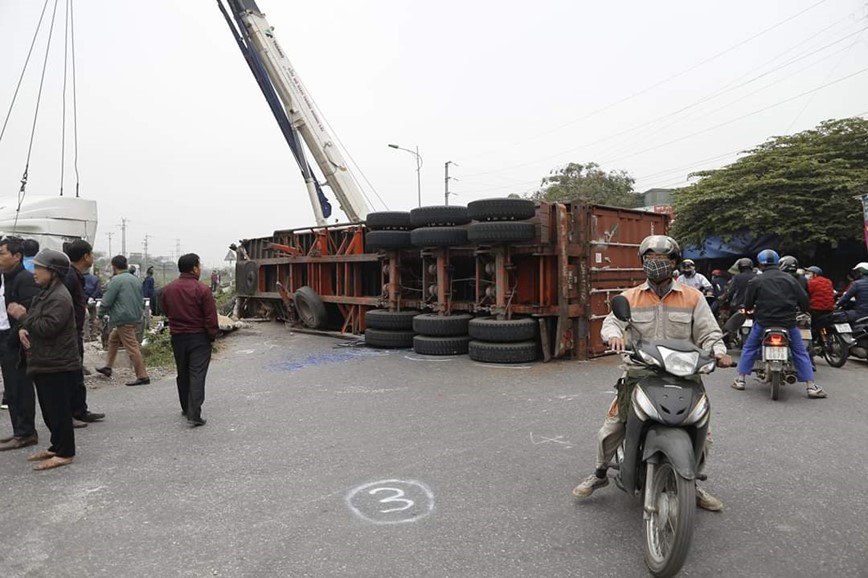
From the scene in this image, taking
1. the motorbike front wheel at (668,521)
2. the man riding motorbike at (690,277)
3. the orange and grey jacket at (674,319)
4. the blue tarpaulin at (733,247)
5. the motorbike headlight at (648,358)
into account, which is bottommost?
the motorbike front wheel at (668,521)

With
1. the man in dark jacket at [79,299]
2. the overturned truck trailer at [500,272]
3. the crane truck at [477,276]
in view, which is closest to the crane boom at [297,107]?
the crane truck at [477,276]

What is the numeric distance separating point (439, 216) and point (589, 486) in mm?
6696

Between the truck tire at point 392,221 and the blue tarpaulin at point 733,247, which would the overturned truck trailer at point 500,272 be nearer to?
the truck tire at point 392,221

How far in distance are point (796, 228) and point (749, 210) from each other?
1348mm

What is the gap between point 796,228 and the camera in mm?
15531

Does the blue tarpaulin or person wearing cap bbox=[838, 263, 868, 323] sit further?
the blue tarpaulin

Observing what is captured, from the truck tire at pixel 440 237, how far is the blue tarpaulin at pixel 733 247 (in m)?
11.6

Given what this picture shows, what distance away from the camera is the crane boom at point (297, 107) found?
51.1 ft

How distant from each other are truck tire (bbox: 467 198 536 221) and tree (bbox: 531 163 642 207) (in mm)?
23586

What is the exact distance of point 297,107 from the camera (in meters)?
16.0

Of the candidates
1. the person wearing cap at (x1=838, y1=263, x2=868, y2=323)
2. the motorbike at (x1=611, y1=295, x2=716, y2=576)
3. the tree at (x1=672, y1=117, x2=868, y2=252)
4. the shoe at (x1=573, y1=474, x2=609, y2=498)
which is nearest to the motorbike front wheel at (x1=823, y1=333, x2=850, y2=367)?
the person wearing cap at (x1=838, y1=263, x2=868, y2=323)

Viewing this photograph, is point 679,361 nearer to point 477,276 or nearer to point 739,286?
point 477,276

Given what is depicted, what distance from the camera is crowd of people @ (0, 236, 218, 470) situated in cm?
437

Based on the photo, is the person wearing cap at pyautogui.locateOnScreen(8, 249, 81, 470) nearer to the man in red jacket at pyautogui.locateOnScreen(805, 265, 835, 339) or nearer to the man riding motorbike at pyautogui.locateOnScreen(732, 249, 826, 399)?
the man riding motorbike at pyautogui.locateOnScreen(732, 249, 826, 399)
